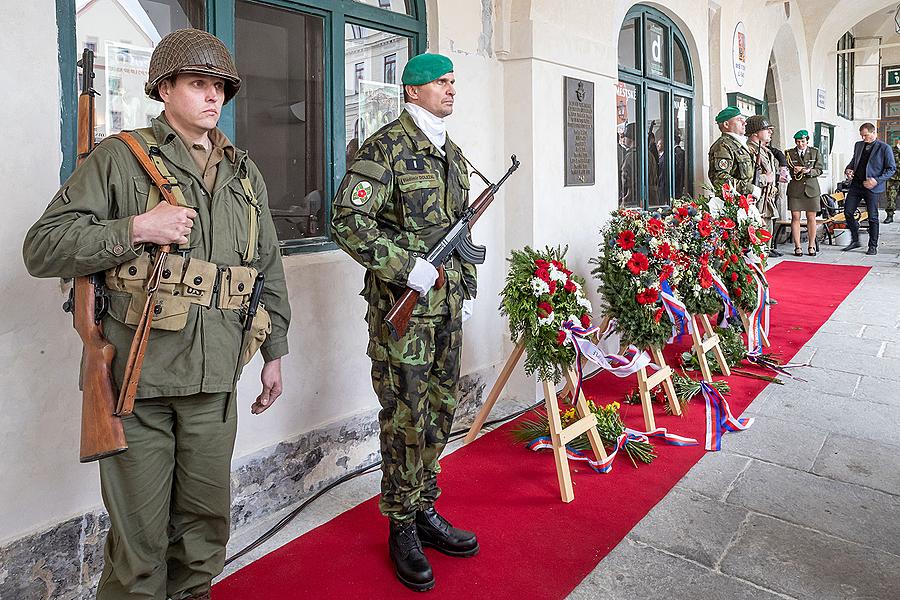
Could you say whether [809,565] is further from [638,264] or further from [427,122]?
[427,122]

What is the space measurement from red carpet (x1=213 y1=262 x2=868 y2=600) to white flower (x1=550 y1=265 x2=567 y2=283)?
1.03m

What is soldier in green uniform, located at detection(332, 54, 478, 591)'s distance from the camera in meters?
2.63

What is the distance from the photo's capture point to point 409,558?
8.88 ft

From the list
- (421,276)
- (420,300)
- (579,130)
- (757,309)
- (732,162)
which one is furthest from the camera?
(732,162)

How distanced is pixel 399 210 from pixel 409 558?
135cm

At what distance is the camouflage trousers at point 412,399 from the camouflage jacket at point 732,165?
527cm

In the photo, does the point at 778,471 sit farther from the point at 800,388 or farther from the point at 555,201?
the point at 555,201

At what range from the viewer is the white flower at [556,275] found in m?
3.68

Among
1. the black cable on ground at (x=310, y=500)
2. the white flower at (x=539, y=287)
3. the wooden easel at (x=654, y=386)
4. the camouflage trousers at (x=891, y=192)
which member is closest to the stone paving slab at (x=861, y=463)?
the wooden easel at (x=654, y=386)

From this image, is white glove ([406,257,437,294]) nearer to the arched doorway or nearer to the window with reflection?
the window with reflection

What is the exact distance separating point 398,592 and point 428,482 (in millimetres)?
434

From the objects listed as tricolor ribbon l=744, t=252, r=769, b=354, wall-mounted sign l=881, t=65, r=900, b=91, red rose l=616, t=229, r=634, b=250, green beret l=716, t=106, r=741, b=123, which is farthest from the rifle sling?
wall-mounted sign l=881, t=65, r=900, b=91

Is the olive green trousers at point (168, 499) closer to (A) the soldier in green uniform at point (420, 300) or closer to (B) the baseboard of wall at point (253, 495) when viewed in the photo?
(B) the baseboard of wall at point (253, 495)

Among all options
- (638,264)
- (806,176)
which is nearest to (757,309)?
(638,264)
